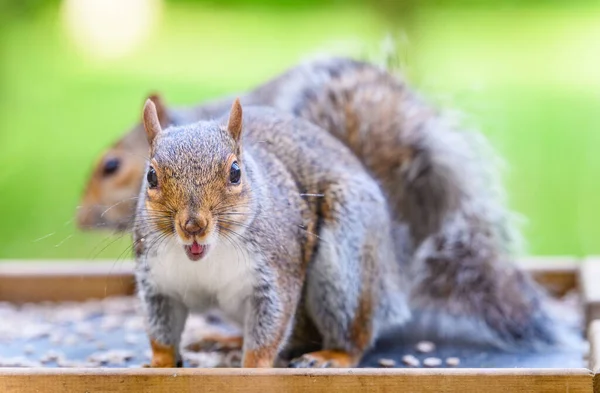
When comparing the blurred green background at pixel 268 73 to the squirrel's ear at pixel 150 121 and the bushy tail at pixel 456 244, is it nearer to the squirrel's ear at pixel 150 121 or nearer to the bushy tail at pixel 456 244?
the bushy tail at pixel 456 244

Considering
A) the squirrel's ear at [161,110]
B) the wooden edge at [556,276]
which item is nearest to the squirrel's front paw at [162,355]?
the squirrel's ear at [161,110]

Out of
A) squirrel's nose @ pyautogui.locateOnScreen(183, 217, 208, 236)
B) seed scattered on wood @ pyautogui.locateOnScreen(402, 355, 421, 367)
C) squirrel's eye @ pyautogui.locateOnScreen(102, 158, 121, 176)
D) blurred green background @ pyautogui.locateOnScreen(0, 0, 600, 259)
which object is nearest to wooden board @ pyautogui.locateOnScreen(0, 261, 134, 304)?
blurred green background @ pyautogui.locateOnScreen(0, 0, 600, 259)

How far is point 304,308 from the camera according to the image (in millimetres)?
2018

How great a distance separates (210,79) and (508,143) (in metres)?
1.08

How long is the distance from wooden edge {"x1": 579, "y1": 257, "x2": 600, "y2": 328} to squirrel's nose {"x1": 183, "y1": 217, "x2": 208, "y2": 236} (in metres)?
1.10

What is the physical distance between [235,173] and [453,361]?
726 mm

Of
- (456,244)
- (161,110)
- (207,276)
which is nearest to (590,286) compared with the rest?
(456,244)

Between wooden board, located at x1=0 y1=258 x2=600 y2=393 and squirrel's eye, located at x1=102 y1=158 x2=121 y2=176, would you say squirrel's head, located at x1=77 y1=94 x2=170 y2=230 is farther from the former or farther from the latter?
wooden board, located at x1=0 y1=258 x2=600 y2=393

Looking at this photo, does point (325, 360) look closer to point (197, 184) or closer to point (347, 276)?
point (347, 276)

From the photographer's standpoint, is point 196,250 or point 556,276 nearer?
point 196,250

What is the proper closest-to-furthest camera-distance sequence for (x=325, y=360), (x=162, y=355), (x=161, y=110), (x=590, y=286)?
(x=162, y=355), (x=325, y=360), (x=590, y=286), (x=161, y=110)

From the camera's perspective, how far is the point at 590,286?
94.6 inches

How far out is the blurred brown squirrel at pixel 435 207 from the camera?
2.37m

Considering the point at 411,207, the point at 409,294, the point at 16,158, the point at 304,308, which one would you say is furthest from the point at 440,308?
the point at 16,158
